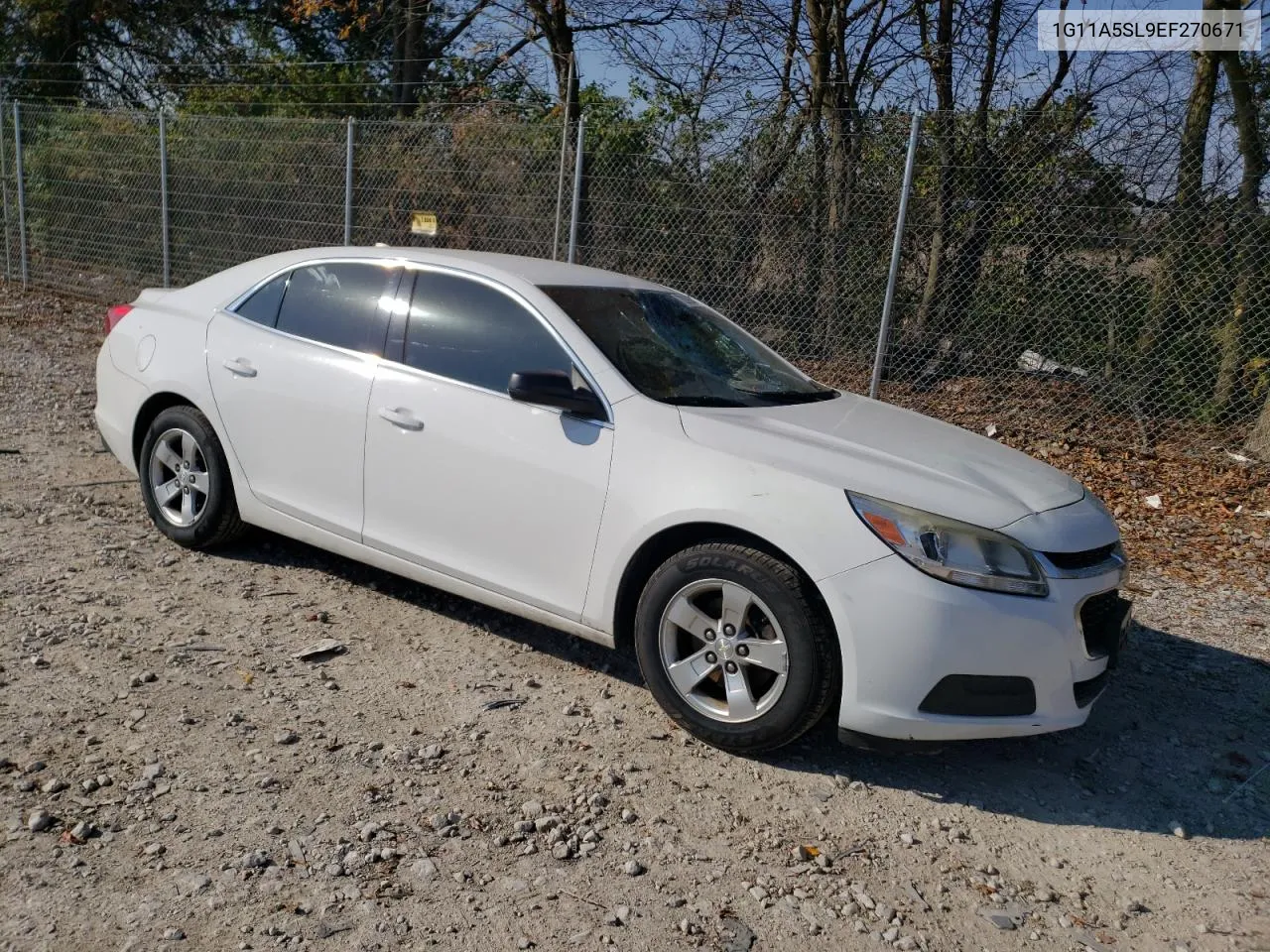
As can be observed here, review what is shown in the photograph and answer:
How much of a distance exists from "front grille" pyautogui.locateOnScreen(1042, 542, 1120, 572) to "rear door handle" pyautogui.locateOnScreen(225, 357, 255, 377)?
338 centimetres

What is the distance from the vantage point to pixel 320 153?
11203mm

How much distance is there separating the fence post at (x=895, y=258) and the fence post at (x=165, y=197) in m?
8.16

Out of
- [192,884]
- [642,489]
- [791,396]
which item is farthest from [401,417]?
[192,884]

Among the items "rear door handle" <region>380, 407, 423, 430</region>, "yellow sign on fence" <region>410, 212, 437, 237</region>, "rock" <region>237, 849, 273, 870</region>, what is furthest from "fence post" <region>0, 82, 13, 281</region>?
"rock" <region>237, 849, 273, 870</region>

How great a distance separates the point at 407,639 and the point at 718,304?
17.2ft

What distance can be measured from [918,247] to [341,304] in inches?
201

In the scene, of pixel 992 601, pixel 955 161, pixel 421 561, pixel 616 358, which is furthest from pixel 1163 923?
pixel 955 161

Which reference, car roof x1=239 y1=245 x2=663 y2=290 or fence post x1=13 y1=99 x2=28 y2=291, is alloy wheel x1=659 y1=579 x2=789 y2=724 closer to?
car roof x1=239 y1=245 x2=663 y2=290

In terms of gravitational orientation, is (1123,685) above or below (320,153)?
below

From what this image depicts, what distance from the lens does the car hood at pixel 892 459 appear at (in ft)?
11.6

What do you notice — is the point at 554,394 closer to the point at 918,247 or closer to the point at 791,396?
the point at 791,396

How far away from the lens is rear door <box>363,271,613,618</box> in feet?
13.0

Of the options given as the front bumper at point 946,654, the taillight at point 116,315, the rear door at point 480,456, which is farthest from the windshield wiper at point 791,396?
the taillight at point 116,315

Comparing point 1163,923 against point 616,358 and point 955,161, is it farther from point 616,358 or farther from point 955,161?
point 955,161
